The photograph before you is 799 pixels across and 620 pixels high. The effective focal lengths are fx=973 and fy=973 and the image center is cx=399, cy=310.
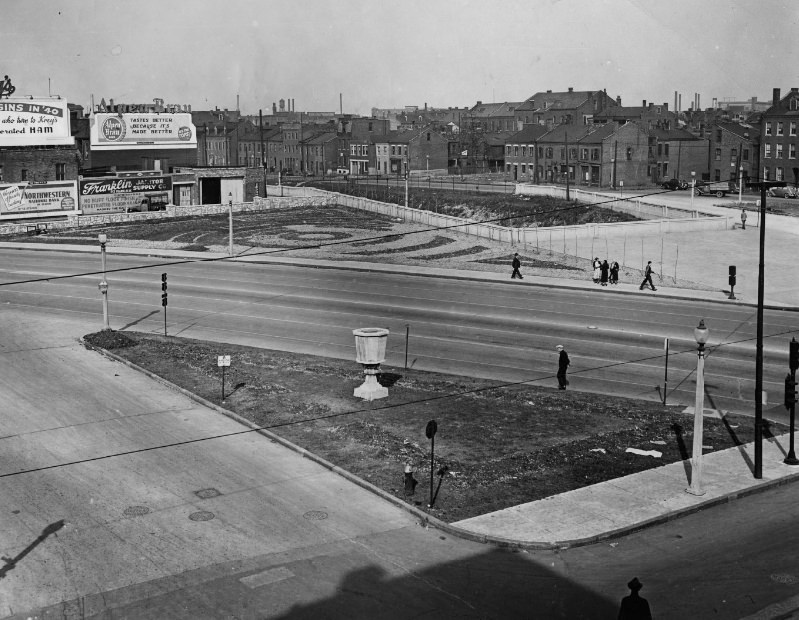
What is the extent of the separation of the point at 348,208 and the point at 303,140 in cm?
5748

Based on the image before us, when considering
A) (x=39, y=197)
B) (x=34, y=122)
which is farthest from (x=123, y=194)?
(x=34, y=122)

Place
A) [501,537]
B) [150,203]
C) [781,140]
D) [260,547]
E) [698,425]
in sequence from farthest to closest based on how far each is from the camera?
[781,140], [150,203], [698,425], [501,537], [260,547]

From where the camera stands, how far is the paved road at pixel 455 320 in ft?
117

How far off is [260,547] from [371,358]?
1157 centimetres

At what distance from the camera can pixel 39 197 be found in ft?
283

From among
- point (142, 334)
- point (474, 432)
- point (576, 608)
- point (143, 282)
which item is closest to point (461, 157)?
point (143, 282)

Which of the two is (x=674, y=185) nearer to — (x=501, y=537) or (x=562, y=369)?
(x=562, y=369)

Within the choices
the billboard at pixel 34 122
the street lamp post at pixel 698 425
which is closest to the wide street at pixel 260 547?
the street lamp post at pixel 698 425

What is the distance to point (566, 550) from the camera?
806 inches

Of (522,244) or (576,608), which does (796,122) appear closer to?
(522,244)

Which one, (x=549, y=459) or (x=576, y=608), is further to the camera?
(x=549, y=459)

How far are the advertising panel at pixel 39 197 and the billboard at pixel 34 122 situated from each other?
4.33 meters

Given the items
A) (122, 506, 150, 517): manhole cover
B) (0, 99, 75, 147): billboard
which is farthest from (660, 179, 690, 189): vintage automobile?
(122, 506, 150, 517): manhole cover

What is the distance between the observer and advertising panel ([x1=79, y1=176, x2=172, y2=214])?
293 ft
